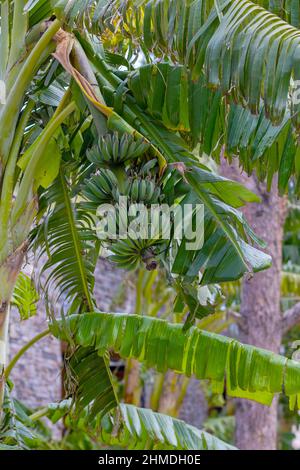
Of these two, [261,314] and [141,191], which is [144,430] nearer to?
[141,191]

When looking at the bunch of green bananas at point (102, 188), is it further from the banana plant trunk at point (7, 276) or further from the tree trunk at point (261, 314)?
the tree trunk at point (261, 314)

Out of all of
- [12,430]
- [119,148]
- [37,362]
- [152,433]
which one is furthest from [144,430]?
[37,362]

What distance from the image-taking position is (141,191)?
1.98 metres

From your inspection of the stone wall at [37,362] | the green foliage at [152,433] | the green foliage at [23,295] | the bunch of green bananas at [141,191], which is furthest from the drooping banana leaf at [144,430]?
the stone wall at [37,362]

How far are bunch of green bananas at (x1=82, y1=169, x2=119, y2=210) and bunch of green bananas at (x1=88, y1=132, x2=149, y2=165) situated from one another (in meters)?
0.04

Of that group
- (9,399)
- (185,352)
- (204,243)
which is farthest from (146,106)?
(9,399)

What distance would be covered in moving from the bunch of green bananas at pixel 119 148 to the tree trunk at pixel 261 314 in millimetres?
3563

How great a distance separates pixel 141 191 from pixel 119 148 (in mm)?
145

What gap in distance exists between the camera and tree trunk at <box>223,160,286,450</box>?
552 centimetres

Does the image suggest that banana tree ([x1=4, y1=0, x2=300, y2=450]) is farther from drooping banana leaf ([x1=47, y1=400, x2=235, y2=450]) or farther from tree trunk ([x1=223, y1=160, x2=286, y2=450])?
tree trunk ([x1=223, y1=160, x2=286, y2=450])

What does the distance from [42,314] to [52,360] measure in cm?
66

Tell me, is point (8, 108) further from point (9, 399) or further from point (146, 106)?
A: point (9, 399)

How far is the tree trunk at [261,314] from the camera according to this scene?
18.1 ft

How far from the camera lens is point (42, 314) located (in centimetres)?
834
